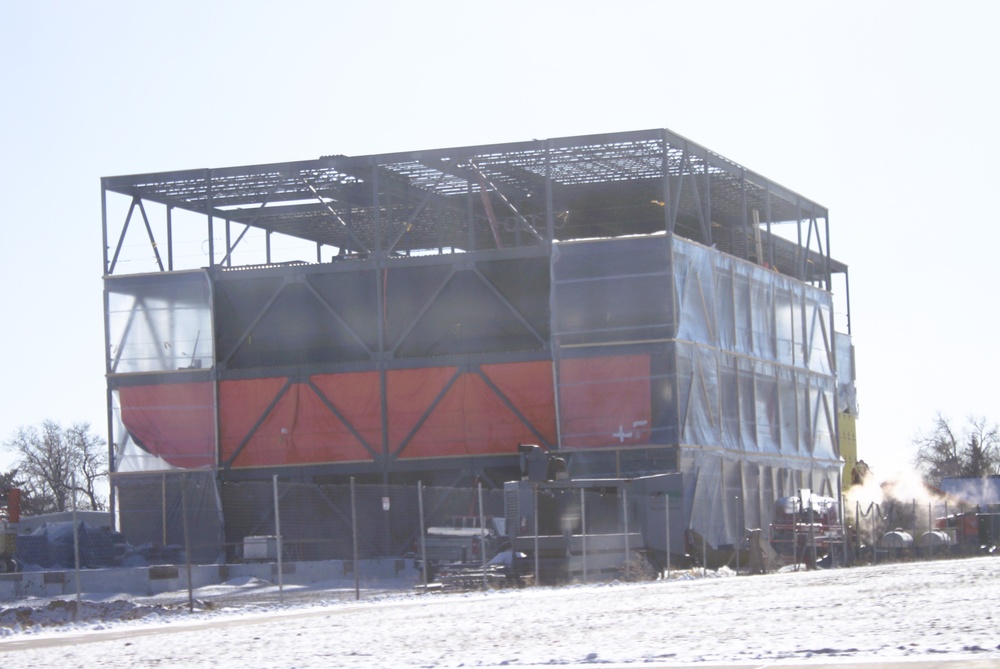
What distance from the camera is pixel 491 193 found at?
198 feet

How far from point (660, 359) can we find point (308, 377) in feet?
43.8

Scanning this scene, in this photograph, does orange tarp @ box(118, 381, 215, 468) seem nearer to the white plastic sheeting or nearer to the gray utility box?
the gray utility box

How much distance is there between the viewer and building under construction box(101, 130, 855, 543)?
167ft

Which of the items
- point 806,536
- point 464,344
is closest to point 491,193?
point 464,344

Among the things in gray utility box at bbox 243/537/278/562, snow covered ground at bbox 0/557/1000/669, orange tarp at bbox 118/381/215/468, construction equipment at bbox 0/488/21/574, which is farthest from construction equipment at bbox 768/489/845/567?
construction equipment at bbox 0/488/21/574

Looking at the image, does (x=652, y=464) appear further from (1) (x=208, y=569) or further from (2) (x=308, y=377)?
(1) (x=208, y=569)

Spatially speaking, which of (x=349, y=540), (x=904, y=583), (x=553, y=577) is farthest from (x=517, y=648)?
(x=349, y=540)

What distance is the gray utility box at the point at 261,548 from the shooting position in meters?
41.5

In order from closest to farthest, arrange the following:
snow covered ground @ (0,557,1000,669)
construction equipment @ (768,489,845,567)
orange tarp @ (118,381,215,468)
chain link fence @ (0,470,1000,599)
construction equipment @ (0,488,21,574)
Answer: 1. snow covered ground @ (0,557,1000,669)
2. chain link fence @ (0,470,1000,599)
3. construction equipment @ (768,489,845,567)
4. construction equipment @ (0,488,21,574)
5. orange tarp @ (118,381,215,468)

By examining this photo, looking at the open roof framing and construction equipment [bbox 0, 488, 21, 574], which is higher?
the open roof framing

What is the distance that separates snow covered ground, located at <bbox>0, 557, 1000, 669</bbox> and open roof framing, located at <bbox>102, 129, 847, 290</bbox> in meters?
27.7

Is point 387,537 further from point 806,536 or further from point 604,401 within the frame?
point 806,536

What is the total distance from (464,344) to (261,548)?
51.8 feet

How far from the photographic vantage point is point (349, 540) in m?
44.4
